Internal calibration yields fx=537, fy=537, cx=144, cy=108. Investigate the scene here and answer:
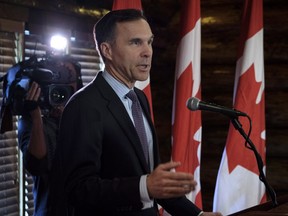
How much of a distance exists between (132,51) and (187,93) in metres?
1.87

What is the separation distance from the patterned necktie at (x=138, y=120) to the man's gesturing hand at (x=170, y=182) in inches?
12.0

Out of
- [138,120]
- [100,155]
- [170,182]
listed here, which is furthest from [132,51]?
[170,182]

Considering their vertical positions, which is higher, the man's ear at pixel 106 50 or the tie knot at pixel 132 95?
the man's ear at pixel 106 50

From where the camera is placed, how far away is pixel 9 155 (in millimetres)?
3340

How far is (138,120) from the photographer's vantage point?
1.78 metres

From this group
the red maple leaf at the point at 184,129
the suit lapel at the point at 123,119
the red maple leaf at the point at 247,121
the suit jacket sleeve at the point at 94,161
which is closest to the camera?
the suit jacket sleeve at the point at 94,161

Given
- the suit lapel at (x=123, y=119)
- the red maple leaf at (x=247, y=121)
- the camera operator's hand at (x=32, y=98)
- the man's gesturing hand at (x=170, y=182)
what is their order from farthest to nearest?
the red maple leaf at (x=247, y=121)
the camera operator's hand at (x=32, y=98)
the suit lapel at (x=123, y=119)
the man's gesturing hand at (x=170, y=182)

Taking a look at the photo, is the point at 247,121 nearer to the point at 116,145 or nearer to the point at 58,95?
the point at 58,95

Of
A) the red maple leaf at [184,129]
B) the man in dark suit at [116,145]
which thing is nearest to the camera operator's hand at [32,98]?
the man in dark suit at [116,145]

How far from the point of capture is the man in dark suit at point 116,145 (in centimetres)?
149

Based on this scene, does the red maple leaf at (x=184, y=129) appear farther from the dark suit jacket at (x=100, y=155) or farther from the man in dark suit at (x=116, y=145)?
the dark suit jacket at (x=100, y=155)

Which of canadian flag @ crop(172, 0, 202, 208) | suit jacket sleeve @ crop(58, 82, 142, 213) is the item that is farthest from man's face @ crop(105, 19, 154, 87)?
canadian flag @ crop(172, 0, 202, 208)

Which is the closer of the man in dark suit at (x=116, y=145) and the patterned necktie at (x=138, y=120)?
the man in dark suit at (x=116, y=145)

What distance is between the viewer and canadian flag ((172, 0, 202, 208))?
11.7 feet
